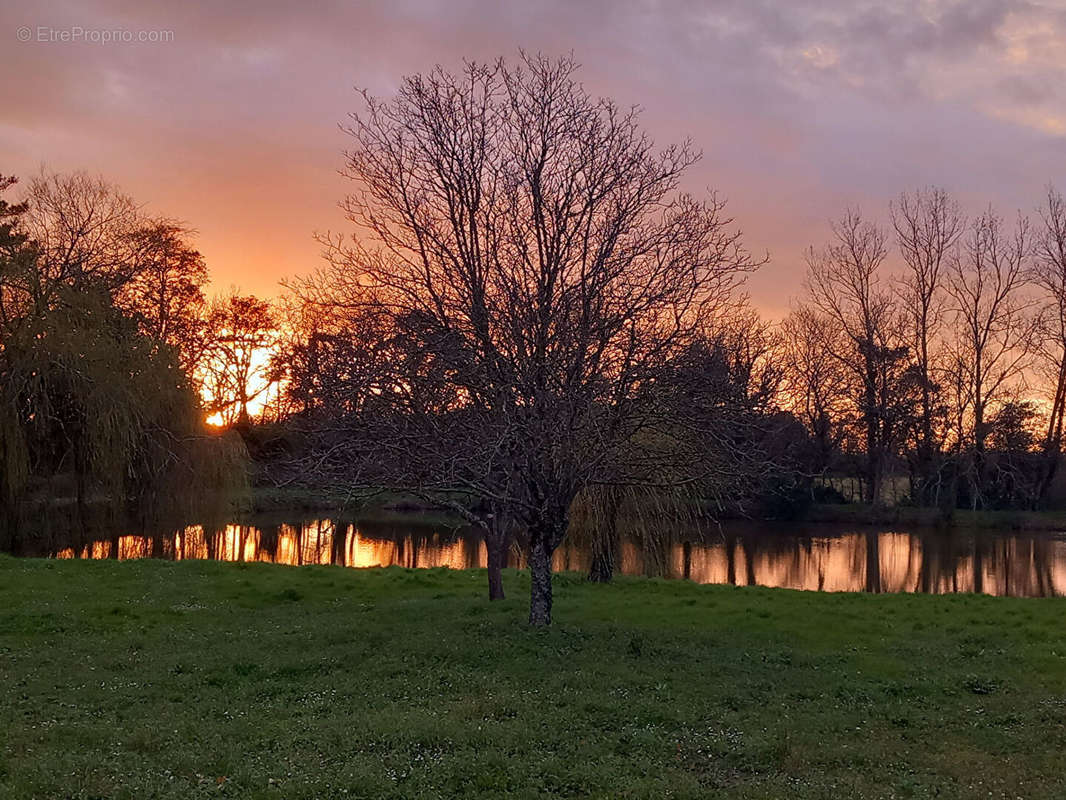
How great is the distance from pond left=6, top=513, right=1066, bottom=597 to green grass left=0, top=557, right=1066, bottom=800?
6.27 meters

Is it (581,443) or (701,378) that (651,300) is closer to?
(701,378)

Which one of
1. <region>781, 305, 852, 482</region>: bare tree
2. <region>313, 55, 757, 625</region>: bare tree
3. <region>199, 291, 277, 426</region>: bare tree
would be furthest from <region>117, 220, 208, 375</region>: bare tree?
<region>781, 305, 852, 482</region>: bare tree

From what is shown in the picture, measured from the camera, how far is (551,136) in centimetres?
1223

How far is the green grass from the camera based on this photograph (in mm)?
6539

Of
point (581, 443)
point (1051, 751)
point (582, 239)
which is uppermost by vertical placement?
point (582, 239)

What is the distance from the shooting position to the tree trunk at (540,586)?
12008mm

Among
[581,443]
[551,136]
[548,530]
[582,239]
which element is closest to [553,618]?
[548,530]

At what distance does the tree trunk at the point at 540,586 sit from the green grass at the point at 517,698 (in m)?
0.33

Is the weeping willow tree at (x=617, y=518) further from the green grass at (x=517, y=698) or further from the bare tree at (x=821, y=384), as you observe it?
the bare tree at (x=821, y=384)

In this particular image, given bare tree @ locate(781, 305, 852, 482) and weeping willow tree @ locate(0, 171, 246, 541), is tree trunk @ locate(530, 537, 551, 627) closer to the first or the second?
weeping willow tree @ locate(0, 171, 246, 541)

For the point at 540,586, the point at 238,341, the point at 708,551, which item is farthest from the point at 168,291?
the point at 540,586

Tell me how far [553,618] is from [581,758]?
22.5 feet

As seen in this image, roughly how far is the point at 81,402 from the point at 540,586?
53.8ft

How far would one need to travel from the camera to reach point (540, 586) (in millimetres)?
12203
